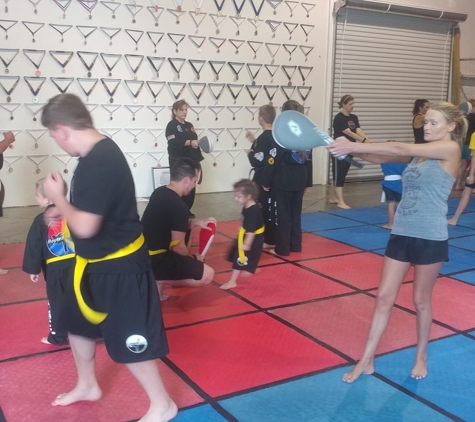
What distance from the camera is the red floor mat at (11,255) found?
5262 mm

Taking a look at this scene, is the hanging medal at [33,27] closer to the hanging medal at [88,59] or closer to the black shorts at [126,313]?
the hanging medal at [88,59]

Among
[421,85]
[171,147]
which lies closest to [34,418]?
[171,147]

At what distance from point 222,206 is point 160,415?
5898mm

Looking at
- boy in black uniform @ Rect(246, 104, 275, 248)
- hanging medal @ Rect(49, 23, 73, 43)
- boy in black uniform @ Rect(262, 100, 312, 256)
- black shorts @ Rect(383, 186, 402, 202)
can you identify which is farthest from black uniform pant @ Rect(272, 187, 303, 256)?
hanging medal @ Rect(49, 23, 73, 43)

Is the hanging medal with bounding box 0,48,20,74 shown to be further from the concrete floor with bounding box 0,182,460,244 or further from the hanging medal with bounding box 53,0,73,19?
the concrete floor with bounding box 0,182,460,244

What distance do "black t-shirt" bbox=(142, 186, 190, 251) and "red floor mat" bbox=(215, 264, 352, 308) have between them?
0.96 metres

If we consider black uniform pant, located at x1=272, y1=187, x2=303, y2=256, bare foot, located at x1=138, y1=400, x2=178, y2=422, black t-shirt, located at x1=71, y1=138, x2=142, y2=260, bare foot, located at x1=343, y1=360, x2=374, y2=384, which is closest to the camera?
black t-shirt, located at x1=71, y1=138, x2=142, y2=260

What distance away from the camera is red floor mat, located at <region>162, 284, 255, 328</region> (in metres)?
4.02

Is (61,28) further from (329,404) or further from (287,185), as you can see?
(329,404)

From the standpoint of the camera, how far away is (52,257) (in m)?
3.23

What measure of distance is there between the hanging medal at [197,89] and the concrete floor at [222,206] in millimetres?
1746

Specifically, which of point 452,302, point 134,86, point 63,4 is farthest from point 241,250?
point 63,4

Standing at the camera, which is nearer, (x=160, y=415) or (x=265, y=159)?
(x=160, y=415)

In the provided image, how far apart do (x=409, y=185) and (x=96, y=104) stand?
20.8 ft
